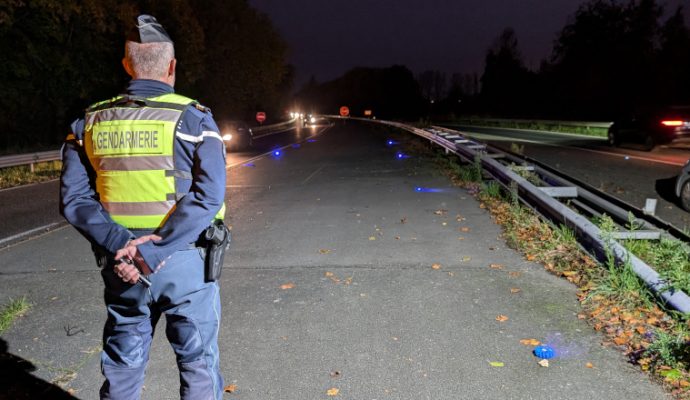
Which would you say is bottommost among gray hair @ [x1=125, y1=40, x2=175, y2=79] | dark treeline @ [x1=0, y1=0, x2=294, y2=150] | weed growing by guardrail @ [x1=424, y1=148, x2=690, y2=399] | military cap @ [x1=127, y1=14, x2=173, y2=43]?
weed growing by guardrail @ [x1=424, y1=148, x2=690, y2=399]

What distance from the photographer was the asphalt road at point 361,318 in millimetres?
3527

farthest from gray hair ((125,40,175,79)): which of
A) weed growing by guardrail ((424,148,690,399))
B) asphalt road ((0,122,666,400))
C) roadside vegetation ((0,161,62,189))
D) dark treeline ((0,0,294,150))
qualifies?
dark treeline ((0,0,294,150))

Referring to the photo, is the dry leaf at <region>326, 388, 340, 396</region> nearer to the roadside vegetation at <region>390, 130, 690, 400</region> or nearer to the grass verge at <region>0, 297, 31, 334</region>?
the roadside vegetation at <region>390, 130, 690, 400</region>

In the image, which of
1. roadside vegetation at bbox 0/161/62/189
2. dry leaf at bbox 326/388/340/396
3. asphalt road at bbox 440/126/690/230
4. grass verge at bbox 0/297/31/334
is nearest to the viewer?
dry leaf at bbox 326/388/340/396

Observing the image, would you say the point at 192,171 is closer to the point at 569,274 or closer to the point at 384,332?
the point at 384,332

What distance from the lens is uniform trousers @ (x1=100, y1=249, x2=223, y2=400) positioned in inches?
102

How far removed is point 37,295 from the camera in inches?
212

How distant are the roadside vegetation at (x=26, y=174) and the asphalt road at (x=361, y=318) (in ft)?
26.1

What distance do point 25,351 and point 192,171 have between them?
2.61 meters

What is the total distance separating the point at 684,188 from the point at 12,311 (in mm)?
9971

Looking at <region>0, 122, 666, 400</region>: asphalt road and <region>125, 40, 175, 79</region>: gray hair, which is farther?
<region>0, 122, 666, 400</region>: asphalt road

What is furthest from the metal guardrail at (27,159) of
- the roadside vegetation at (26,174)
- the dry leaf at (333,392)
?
the dry leaf at (333,392)

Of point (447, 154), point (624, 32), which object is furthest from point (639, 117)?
point (624, 32)

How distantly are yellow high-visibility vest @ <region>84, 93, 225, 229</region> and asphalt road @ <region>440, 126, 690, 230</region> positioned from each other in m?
8.09
